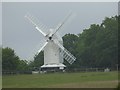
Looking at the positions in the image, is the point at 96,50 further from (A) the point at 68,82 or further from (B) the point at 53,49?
(A) the point at 68,82

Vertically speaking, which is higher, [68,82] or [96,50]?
[96,50]

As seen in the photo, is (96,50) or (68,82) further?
(96,50)

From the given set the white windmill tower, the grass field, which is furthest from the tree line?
the grass field

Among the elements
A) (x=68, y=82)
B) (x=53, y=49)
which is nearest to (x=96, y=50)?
(x=53, y=49)

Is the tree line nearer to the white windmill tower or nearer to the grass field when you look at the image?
the white windmill tower

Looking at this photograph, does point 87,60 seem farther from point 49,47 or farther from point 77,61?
point 49,47

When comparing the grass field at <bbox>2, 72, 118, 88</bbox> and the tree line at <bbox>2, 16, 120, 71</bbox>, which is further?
the tree line at <bbox>2, 16, 120, 71</bbox>

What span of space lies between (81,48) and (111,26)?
13302 mm

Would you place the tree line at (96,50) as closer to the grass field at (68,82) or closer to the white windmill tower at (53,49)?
the white windmill tower at (53,49)

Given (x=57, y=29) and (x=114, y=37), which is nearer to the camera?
(x=57, y=29)

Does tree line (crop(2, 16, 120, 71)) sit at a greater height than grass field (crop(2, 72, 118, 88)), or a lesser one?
greater

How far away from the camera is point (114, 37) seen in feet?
336

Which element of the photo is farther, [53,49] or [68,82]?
[53,49]

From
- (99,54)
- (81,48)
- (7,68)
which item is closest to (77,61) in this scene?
(81,48)
